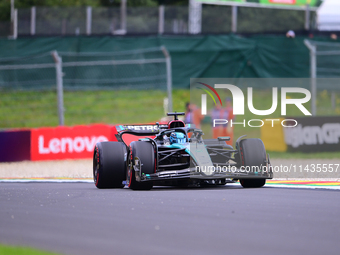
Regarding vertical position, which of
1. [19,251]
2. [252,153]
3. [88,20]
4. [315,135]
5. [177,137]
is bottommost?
[19,251]

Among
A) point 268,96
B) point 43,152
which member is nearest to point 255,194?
point 43,152

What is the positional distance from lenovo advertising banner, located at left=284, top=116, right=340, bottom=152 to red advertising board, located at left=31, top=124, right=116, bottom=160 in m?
4.60

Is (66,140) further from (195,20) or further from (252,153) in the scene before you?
(195,20)

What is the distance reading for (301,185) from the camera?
955 centimetres

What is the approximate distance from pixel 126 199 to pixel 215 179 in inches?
67.4

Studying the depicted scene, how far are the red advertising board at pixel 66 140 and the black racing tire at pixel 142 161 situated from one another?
7.05 metres

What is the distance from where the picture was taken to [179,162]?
356 inches

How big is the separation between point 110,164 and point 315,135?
7038 mm

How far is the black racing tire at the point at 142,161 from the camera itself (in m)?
8.68

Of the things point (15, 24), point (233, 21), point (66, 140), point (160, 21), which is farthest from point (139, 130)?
point (15, 24)

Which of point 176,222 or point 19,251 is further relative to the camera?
point 176,222

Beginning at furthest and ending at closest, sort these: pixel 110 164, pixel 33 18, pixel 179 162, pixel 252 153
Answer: pixel 33 18, pixel 110 164, pixel 179 162, pixel 252 153

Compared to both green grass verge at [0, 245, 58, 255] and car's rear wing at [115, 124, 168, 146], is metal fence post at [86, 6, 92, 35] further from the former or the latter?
green grass verge at [0, 245, 58, 255]

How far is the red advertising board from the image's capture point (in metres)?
15.6
